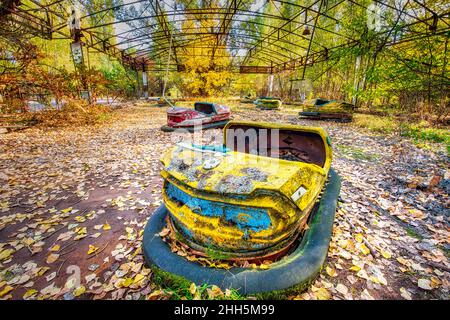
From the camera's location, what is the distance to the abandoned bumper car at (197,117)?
729 cm

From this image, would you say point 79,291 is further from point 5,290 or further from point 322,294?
point 322,294

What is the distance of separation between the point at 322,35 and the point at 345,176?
787 inches

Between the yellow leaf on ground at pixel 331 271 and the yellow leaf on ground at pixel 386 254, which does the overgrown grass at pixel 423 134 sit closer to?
the yellow leaf on ground at pixel 386 254

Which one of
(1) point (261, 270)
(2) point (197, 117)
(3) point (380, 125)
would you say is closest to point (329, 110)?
(3) point (380, 125)

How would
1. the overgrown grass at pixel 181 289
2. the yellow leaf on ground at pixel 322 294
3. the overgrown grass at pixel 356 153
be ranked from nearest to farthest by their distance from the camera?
the overgrown grass at pixel 181 289
the yellow leaf on ground at pixel 322 294
the overgrown grass at pixel 356 153

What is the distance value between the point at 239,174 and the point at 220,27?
33.5 ft

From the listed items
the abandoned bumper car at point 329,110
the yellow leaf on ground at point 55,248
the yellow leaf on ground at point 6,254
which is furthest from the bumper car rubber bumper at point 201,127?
the yellow leaf on ground at point 6,254

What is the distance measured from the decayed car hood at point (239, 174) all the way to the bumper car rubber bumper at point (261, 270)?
1.37 feet

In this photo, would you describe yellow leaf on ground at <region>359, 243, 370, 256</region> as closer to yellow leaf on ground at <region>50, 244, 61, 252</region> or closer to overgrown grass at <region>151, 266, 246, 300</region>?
overgrown grass at <region>151, 266, 246, 300</region>

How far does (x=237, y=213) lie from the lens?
4.99 feet

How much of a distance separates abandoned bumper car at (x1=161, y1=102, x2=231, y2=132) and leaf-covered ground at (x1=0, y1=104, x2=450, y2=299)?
7.88 feet

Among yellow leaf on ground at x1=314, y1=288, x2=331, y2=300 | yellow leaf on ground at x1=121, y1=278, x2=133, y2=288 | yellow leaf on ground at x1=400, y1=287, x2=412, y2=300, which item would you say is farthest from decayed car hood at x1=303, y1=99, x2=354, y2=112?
yellow leaf on ground at x1=121, y1=278, x2=133, y2=288
